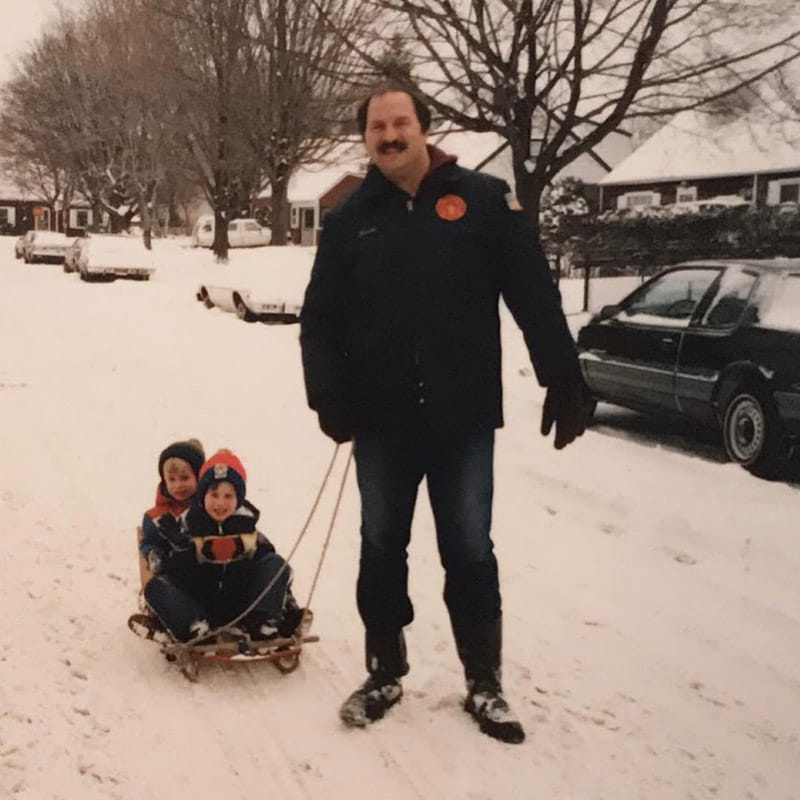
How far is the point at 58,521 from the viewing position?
630 cm

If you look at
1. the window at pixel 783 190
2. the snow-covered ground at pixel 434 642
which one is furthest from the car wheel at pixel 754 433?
the window at pixel 783 190

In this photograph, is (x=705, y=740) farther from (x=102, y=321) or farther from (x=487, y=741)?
(x=102, y=321)

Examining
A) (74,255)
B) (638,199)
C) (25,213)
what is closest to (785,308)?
(74,255)

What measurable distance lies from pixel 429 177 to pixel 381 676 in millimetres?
Result: 1699

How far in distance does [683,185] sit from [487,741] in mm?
35439

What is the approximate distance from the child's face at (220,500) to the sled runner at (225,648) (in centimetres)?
44

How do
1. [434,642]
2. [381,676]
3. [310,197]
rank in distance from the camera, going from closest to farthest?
[381,676], [434,642], [310,197]

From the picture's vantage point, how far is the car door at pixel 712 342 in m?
8.42

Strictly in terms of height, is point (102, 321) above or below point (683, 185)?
below

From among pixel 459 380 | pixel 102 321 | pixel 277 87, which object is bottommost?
pixel 102 321

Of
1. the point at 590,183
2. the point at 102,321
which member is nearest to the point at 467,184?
the point at 102,321

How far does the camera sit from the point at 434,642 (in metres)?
4.57

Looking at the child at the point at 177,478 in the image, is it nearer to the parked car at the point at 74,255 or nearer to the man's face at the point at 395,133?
the man's face at the point at 395,133

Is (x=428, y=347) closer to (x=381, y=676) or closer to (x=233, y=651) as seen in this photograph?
(x=381, y=676)
